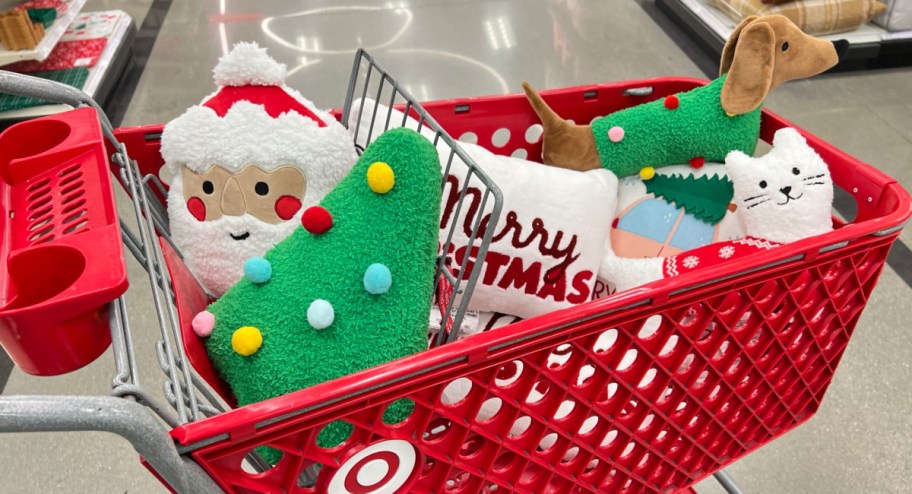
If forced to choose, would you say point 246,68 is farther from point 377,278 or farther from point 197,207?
point 377,278

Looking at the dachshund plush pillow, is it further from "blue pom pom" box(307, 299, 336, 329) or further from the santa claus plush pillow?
"blue pom pom" box(307, 299, 336, 329)

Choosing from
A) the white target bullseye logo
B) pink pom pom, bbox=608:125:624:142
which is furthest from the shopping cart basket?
pink pom pom, bbox=608:125:624:142

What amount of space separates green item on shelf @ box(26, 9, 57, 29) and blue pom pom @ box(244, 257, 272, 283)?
2207 millimetres

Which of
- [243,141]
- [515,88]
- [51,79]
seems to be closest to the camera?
[243,141]

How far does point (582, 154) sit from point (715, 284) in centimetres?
50

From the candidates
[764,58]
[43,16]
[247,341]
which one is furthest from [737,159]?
[43,16]

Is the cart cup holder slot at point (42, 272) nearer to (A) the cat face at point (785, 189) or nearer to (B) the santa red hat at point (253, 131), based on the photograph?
(B) the santa red hat at point (253, 131)

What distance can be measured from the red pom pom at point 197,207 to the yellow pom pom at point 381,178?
0.99ft

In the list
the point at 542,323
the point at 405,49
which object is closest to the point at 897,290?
the point at 542,323

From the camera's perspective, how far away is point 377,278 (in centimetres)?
71

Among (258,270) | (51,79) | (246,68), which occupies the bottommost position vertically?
(51,79)

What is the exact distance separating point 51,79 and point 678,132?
7.06ft

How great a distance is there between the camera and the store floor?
1.35 metres

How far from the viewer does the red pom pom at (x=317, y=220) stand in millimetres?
756
